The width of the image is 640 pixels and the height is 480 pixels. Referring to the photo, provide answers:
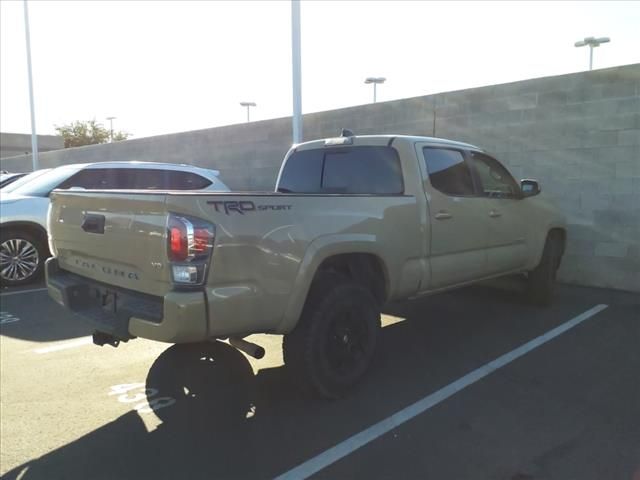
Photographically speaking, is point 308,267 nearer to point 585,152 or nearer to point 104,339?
point 104,339

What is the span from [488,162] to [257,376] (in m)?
3.41

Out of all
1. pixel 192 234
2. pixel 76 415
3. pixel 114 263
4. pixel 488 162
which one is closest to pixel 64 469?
pixel 76 415

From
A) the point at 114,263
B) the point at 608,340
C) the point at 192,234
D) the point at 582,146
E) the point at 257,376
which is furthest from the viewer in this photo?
the point at 582,146

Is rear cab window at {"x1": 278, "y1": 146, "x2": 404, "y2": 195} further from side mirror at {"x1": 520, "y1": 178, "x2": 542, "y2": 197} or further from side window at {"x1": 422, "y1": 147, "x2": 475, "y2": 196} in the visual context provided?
side mirror at {"x1": 520, "y1": 178, "x2": 542, "y2": 197}

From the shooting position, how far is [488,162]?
19.1ft

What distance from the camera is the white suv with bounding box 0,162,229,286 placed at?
7828 mm

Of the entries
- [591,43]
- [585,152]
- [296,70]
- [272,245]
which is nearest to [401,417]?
[272,245]

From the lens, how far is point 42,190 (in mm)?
8344

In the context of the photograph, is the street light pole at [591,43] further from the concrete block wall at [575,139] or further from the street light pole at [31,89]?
the street light pole at [31,89]

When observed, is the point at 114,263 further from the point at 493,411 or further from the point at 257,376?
the point at 493,411

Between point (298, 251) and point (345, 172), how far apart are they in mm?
1656

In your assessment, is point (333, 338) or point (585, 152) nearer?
point (333, 338)

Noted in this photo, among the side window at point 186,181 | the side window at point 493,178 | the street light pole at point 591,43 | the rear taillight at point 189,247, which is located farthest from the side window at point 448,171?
the street light pole at point 591,43

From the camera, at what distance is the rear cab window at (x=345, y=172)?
465 centimetres
